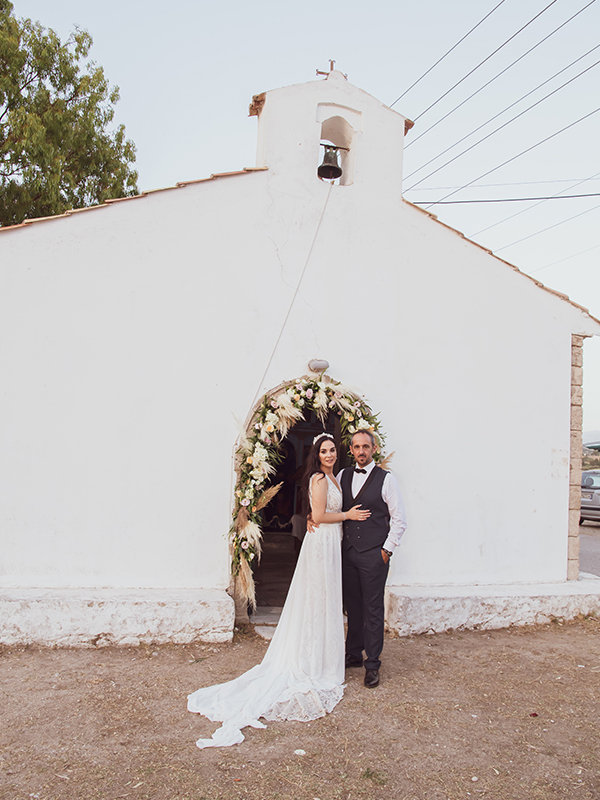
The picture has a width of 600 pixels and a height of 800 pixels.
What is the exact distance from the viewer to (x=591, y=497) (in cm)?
1616

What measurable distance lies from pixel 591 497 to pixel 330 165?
40.9ft

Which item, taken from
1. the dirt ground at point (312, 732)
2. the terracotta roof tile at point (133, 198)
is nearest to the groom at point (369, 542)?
the dirt ground at point (312, 732)

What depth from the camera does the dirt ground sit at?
3.53 m

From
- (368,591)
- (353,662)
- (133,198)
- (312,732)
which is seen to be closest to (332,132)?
(133,198)

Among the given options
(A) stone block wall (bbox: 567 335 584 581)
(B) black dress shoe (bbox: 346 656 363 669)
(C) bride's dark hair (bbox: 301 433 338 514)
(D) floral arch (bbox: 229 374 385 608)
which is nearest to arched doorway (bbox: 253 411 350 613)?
(D) floral arch (bbox: 229 374 385 608)

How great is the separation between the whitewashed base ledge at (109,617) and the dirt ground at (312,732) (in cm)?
12

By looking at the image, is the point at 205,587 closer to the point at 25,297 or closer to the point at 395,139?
the point at 25,297

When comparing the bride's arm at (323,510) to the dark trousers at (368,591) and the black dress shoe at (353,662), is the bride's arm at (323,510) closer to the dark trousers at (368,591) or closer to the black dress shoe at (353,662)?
the dark trousers at (368,591)

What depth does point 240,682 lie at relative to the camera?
15.8 ft

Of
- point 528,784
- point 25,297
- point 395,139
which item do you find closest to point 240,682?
point 528,784

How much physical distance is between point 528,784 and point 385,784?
2.70 ft

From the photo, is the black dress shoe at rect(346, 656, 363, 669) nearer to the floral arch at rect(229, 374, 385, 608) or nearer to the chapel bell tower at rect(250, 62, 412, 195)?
the floral arch at rect(229, 374, 385, 608)

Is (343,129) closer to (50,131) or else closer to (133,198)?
(133,198)

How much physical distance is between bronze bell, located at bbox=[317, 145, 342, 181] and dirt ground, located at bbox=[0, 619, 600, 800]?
4.99m
